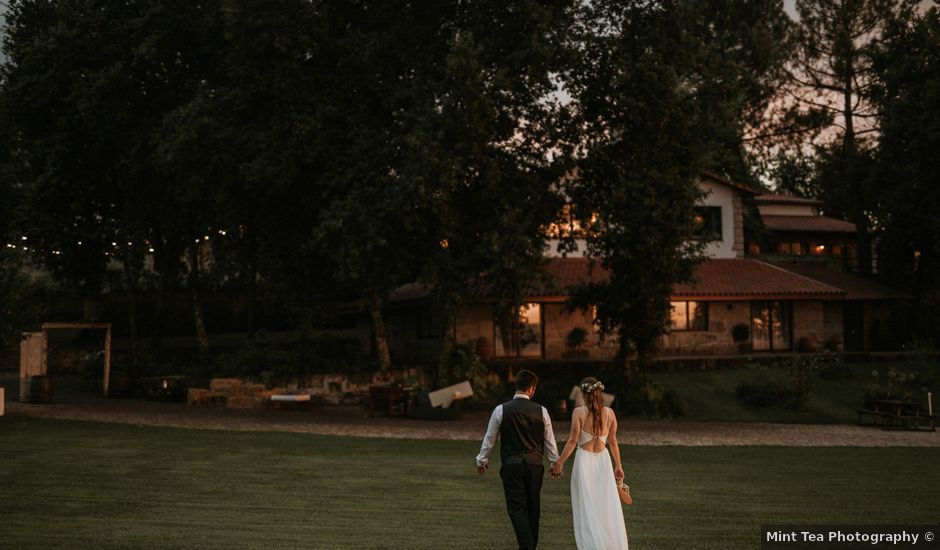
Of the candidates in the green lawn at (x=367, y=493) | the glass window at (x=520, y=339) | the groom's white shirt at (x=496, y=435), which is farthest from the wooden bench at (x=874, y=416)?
the groom's white shirt at (x=496, y=435)

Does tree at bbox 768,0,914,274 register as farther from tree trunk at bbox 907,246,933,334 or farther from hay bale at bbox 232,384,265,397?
hay bale at bbox 232,384,265,397

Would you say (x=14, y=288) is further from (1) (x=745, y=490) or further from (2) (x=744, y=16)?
(2) (x=744, y=16)

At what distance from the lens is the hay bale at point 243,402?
26.4 m

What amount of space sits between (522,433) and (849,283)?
36.5 metres

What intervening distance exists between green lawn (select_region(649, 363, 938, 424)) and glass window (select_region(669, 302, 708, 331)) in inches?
142

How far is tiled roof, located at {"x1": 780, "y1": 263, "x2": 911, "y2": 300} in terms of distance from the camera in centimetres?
3856

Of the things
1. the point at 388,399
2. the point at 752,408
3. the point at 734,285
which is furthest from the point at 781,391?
the point at 388,399

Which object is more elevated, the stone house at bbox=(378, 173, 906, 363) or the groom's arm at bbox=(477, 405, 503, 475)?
the stone house at bbox=(378, 173, 906, 363)

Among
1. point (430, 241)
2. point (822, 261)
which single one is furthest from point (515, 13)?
point (822, 261)

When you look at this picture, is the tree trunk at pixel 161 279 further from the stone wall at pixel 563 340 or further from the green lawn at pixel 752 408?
the green lawn at pixel 752 408

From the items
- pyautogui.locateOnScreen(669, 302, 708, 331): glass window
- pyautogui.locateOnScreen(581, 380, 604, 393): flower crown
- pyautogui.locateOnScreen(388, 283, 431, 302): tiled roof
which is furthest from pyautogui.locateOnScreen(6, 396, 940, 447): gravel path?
pyautogui.locateOnScreen(581, 380, 604, 393): flower crown

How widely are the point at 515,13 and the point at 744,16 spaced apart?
28.2m

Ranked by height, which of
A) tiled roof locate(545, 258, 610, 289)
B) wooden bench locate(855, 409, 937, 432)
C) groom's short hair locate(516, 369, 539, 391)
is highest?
tiled roof locate(545, 258, 610, 289)

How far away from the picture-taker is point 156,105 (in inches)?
1114
